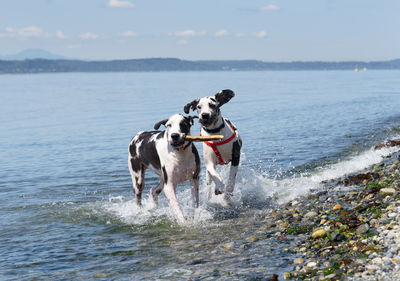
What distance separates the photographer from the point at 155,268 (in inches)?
280

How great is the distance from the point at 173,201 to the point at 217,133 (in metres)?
1.53

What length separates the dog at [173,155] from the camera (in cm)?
838

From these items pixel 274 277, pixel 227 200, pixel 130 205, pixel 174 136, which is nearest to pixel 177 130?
pixel 174 136

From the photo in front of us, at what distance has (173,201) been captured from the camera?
9.03 m

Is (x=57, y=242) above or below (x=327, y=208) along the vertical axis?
below

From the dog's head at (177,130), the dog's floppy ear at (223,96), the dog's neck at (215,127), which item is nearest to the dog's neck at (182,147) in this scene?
the dog's head at (177,130)

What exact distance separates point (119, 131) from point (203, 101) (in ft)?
60.6

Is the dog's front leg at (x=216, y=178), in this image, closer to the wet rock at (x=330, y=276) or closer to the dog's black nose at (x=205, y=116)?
the dog's black nose at (x=205, y=116)

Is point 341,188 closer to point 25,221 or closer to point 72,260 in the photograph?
point 72,260

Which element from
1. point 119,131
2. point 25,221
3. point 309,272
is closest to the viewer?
point 309,272

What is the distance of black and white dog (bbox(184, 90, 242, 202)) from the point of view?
9.07 metres

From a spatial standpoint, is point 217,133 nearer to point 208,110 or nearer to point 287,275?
point 208,110

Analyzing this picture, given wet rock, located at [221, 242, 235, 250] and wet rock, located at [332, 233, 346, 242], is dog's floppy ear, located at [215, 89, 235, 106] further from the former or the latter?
wet rock, located at [332, 233, 346, 242]

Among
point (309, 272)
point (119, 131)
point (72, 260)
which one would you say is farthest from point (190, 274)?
point (119, 131)
